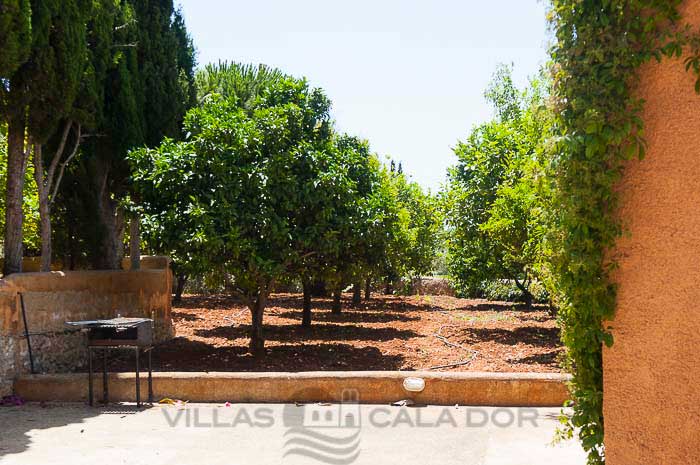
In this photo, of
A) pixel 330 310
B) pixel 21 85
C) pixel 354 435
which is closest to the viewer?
pixel 354 435

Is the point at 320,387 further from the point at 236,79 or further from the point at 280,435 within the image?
the point at 236,79

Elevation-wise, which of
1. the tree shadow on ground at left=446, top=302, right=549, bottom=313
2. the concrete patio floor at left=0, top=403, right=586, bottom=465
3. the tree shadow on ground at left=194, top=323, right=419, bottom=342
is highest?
the tree shadow on ground at left=194, top=323, right=419, bottom=342

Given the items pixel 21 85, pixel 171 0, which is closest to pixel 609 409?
pixel 21 85

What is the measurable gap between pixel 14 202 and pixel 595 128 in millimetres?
8846

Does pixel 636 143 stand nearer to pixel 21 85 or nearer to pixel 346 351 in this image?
pixel 21 85

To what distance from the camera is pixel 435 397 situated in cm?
828

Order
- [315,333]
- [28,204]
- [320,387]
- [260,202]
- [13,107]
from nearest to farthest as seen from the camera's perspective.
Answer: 1. [320,387]
2. [13,107]
3. [260,202]
4. [315,333]
5. [28,204]

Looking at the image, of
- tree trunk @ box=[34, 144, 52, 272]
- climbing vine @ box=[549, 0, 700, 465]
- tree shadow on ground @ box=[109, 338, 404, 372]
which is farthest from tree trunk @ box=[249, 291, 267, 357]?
climbing vine @ box=[549, 0, 700, 465]

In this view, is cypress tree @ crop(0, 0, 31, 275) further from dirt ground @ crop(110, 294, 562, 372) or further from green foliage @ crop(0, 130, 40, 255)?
green foliage @ crop(0, 130, 40, 255)

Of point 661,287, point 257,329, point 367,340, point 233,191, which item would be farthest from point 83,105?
point 661,287

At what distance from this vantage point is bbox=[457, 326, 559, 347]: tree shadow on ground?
14219 millimetres

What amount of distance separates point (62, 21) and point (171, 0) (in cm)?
527

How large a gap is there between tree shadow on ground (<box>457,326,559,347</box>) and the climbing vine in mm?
10048

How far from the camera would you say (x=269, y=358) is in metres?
12.2
